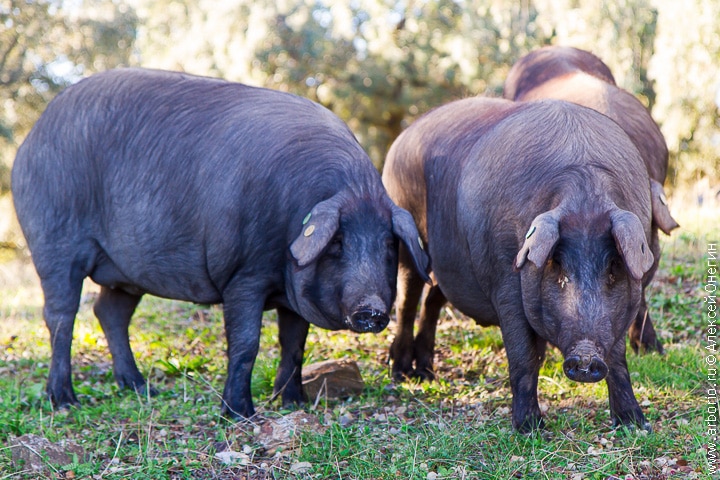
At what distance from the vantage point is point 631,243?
13.5 ft

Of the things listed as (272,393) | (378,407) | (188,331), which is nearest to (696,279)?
(378,407)

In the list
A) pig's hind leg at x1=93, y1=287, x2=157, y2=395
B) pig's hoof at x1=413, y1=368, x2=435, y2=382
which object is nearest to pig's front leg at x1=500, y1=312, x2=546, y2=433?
pig's hoof at x1=413, y1=368, x2=435, y2=382

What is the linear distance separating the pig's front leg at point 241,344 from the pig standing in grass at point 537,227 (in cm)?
125

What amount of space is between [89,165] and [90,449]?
2062 millimetres

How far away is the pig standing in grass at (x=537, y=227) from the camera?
427 centimetres

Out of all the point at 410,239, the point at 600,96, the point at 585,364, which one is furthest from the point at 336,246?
the point at 600,96

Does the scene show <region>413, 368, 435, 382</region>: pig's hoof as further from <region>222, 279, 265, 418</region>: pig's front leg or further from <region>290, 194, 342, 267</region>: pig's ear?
<region>290, 194, 342, 267</region>: pig's ear

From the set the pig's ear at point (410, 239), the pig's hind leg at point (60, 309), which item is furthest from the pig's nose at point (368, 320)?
the pig's hind leg at point (60, 309)

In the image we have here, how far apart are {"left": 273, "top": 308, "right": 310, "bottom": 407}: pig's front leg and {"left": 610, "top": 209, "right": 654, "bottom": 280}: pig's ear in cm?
246

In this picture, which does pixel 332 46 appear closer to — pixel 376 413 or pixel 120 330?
pixel 120 330

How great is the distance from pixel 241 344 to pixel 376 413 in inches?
38.0

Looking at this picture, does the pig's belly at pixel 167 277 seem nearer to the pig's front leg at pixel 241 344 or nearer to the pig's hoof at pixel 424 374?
the pig's front leg at pixel 241 344

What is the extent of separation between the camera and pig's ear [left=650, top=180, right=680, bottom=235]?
486 centimetres

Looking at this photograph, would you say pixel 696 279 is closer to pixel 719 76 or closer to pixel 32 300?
pixel 719 76
